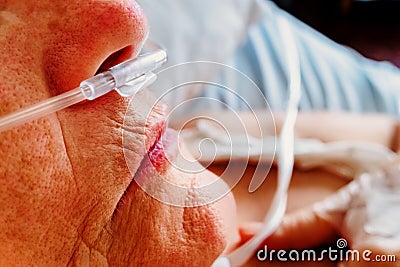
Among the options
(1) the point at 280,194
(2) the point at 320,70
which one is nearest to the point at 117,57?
(1) the point at 280,194

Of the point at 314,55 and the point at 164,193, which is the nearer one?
the point at 164,193

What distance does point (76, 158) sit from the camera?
1.25 feet

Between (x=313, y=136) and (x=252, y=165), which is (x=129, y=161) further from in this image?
(x=313, y=136)

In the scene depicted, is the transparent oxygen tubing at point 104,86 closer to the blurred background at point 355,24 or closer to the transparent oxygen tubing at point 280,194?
the transparent oxygen tubing at point 280,194

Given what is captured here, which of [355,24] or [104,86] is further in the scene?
[355,24]

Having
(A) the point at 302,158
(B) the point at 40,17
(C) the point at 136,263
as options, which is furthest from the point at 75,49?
(A) the point at 302,158

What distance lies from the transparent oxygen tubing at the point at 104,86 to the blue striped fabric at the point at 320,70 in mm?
246

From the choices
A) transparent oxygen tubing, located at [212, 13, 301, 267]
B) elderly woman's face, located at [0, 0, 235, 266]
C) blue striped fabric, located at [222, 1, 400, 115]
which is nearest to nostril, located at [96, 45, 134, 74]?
elderly woman's face, located at [0, 0, 235, 266]

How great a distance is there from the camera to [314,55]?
770 millimetres

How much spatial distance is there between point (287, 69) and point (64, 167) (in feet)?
1.13

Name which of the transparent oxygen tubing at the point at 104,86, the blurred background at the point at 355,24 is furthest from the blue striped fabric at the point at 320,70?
the transparent oxygen tubing at the point at 104,86

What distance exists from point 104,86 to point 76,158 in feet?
0.14

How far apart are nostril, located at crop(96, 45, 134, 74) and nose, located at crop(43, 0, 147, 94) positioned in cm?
1

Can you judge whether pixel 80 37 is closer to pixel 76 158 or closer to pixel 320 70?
pixel 76 158
